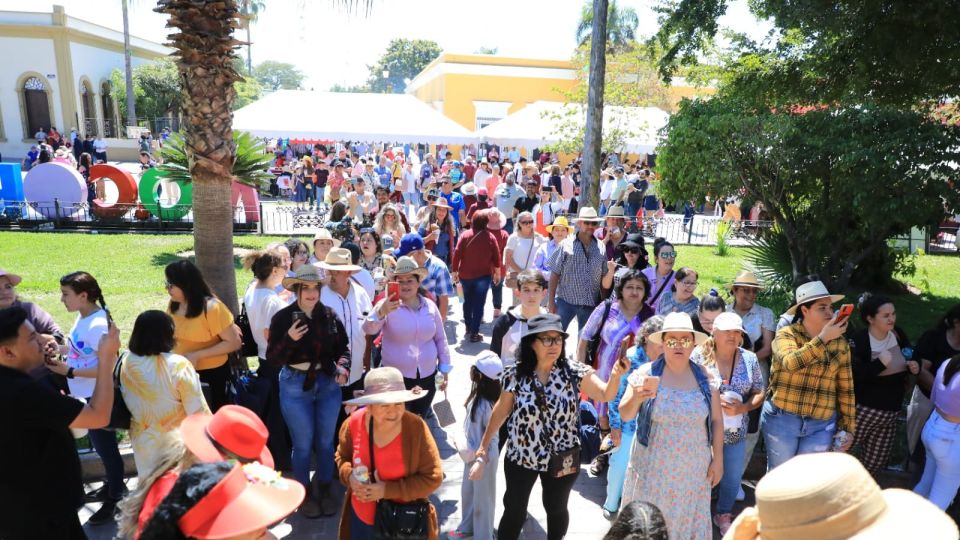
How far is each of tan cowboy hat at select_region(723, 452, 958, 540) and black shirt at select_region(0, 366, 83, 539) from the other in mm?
3126

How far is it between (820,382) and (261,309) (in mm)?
4244

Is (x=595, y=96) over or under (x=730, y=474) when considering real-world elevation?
over

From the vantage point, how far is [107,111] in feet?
140

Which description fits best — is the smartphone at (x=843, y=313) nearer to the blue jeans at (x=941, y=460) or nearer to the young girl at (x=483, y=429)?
the blue jeans at (x=941, y=460)

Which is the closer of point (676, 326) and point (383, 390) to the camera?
point (383, 390)

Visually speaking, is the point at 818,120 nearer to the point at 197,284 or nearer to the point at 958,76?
the point at 958,76

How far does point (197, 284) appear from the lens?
4586mm

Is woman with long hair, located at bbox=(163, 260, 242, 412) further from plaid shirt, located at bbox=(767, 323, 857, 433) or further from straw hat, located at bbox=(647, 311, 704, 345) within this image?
plaid shirt, located at bbox=(767, 323, 857, 433)

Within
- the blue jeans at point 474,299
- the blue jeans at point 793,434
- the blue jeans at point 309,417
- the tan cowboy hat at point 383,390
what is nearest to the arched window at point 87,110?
the blue jeans at point 474,299

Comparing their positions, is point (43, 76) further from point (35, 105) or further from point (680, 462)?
point (680, 462)

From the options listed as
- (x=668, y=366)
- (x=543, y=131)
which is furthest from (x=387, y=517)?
(x=543, y=131)

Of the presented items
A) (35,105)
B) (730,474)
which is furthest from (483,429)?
(35,105)

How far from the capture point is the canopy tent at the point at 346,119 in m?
18.9

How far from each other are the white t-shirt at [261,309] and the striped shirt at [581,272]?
307 centimetres
